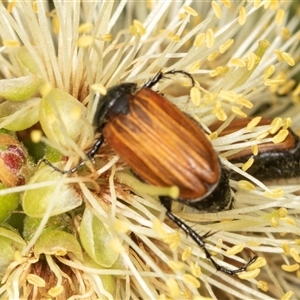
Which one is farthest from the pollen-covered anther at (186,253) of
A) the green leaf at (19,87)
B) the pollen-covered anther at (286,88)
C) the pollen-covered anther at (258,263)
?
the pollen-covered anther at (286,88)

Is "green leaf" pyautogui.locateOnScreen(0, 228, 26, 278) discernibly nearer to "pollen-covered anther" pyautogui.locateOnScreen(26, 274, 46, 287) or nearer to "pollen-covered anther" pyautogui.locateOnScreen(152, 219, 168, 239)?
"pollen-covered anther" pyautogui.locateOnScreen(26, 274, 46, 287)

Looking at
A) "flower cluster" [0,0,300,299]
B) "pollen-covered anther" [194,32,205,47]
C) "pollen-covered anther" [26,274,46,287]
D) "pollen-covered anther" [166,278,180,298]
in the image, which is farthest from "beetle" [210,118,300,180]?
"pollen-covered anther" [26,274,46,287]

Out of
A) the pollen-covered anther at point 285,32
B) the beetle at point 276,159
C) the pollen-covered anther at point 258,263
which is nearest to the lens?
the pollen-covered anther at point 258,263

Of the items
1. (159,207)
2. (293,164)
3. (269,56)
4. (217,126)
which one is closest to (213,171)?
(159,207)

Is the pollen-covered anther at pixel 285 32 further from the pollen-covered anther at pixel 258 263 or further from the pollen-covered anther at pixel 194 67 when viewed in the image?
the pollen-covered anther at pixel 258 263

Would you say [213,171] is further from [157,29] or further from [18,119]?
[157,29]

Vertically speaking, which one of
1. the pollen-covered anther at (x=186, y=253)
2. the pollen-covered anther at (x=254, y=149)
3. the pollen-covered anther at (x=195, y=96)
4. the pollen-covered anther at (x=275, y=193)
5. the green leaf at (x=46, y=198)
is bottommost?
the pollen-covered anther at (x=186, y=253)
